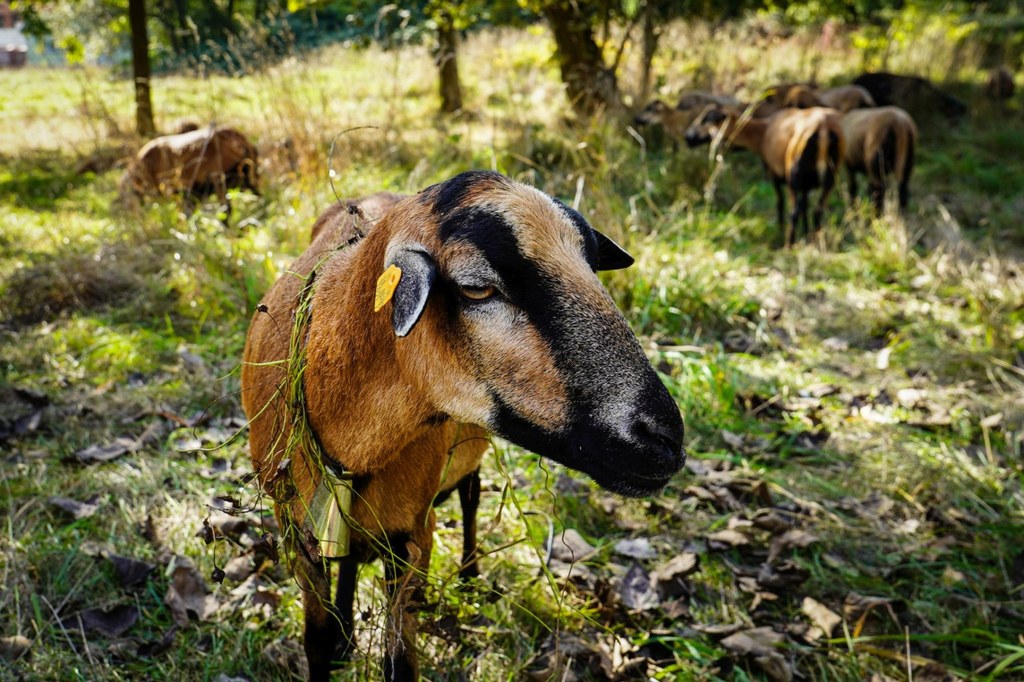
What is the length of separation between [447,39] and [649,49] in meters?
3.15

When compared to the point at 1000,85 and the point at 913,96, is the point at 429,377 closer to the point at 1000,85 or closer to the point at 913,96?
the point at 913,96

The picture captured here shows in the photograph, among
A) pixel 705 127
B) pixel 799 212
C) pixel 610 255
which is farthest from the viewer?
pixel 705 127

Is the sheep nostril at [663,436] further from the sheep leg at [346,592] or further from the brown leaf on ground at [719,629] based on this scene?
the brown leaf on ground at [719,629]

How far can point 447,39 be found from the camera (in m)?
11.9

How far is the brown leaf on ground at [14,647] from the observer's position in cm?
256

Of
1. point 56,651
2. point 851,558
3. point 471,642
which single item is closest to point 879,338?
point 851,558

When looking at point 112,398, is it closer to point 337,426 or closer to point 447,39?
point 337,426

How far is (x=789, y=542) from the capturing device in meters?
3.34

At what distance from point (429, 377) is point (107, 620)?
1824 mm

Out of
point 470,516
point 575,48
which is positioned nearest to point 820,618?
point 470,516

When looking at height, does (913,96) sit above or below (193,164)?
above

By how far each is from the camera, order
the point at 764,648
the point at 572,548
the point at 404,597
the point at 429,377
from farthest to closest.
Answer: the point at 572,548
the point at 764,648
the point at 404,597
the point at 429,377

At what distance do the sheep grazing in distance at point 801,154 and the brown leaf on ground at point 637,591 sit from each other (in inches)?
198

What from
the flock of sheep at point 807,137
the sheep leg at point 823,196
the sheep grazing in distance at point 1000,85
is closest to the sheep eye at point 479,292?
the flock of sheep at point 807,137
